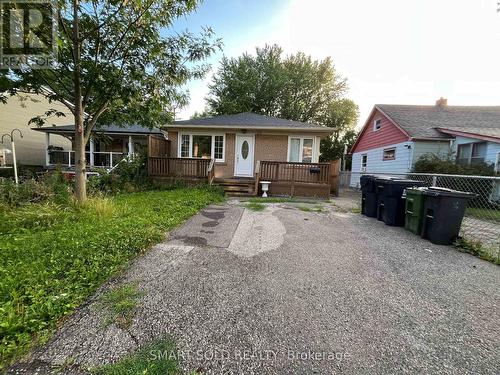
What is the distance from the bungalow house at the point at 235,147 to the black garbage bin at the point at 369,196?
4.33 meters

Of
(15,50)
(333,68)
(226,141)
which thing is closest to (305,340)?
(15,50)

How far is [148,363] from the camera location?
163 cm

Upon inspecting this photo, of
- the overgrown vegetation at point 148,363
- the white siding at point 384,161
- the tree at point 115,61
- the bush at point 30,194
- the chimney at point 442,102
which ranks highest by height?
the chimney at point 442,102

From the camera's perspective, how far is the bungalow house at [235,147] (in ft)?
33.5

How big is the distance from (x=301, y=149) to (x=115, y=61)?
27.3 feet

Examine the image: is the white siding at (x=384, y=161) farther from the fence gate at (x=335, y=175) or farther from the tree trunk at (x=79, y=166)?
the tree trunk at (x=79, y=166)

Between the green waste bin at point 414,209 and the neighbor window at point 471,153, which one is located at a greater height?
the neighbor window at point 471,153

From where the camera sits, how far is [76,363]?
1.62 meters

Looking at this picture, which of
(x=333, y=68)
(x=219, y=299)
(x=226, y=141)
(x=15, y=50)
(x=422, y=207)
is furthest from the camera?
(x=333, y=68)

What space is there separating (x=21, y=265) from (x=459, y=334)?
178 inches

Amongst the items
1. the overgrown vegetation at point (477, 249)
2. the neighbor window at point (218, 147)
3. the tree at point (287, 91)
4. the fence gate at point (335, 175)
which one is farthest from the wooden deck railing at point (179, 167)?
the tree at point (287, 91)

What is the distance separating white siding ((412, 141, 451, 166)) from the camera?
1160 cm

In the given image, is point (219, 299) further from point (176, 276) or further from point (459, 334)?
point (459, 334)

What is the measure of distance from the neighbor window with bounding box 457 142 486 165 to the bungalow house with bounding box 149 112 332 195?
21.1 ft
